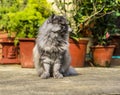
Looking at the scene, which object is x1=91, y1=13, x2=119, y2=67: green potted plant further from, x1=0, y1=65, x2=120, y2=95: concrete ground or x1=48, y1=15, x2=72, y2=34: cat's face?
x1=48, y1=15, x2=72, y2=34: cat's face

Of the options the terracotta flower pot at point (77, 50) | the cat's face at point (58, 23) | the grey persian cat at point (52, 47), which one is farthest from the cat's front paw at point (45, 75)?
the terracotta flower pot at point (77, 50)


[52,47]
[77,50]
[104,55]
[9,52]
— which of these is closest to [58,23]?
[52,47]

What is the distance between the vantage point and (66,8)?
303 inches

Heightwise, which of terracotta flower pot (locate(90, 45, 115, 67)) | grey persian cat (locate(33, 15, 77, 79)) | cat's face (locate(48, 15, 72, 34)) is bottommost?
terracotta flower pot (locate(90, 45, 115, 67))

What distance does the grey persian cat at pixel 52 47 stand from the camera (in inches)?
207

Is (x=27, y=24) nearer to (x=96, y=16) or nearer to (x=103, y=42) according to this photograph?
(x=96, y=16)

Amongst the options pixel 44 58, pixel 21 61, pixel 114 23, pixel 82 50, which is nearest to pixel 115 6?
pixel 114 23

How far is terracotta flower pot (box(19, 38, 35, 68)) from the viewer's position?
695cm

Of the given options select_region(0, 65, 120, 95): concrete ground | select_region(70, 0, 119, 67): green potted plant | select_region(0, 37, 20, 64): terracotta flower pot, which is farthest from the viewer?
select_region(0, 37, 20, 64): terracotta flower pot

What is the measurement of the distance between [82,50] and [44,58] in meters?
1.85

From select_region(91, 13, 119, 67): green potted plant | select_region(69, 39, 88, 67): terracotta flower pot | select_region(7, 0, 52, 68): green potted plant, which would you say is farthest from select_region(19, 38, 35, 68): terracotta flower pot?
select_region(91, 13, 119, 67): green potted plant

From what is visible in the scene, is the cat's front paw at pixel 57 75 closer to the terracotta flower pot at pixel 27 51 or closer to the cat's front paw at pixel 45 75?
the cat's front paw at pixel 45 75

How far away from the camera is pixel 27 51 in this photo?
698cm

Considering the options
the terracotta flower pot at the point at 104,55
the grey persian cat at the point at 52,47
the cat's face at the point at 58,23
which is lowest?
the terracotta flower pot at the point at 104,55
